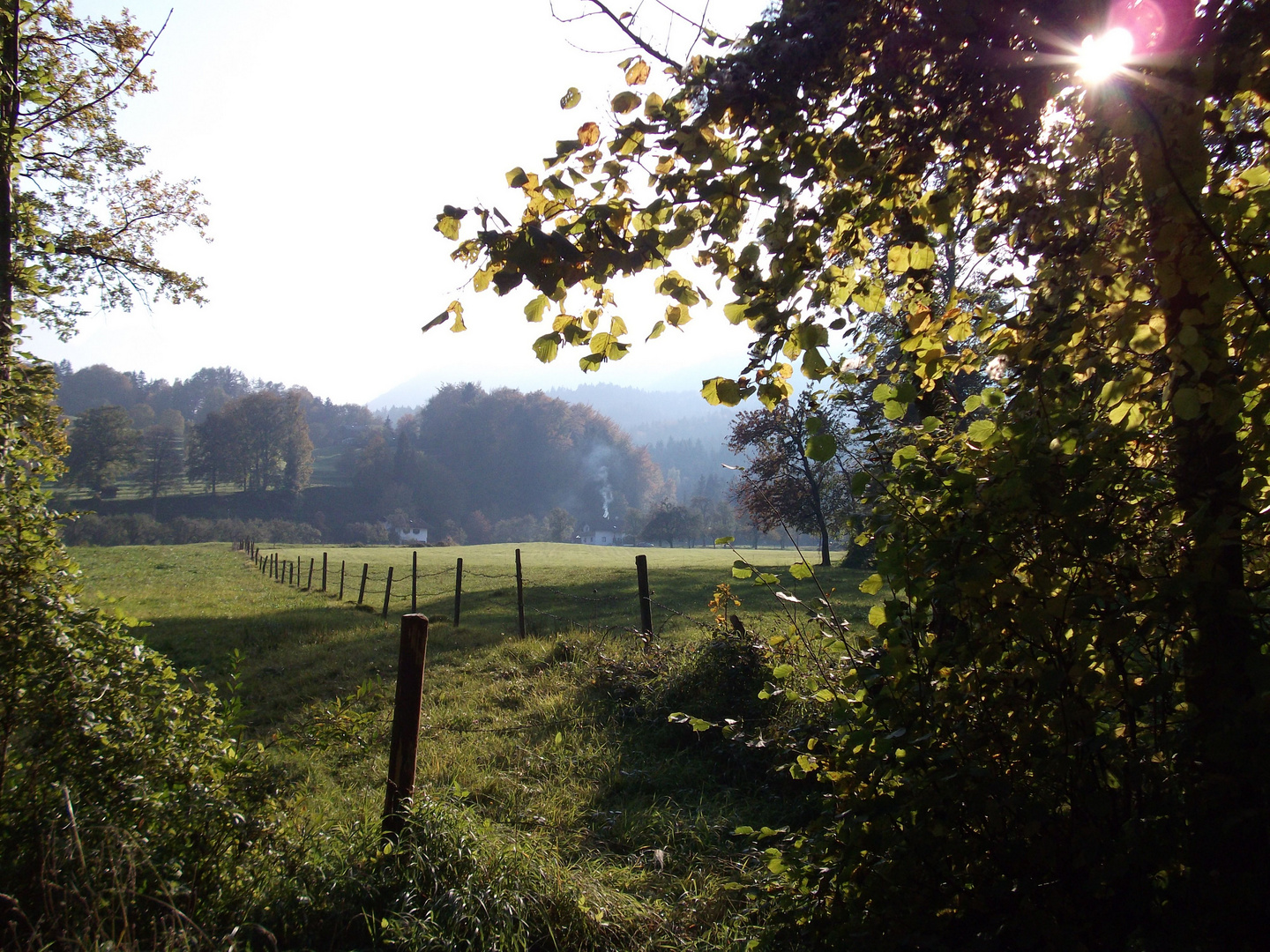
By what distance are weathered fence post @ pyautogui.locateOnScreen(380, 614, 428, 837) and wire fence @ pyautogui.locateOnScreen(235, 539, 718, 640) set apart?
200 inches

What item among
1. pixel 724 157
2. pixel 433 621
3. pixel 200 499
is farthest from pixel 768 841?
pixel 200 499

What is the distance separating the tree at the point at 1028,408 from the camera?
1.85 metres

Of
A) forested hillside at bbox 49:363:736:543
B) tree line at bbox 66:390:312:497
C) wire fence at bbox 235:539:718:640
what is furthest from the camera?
tree line at bbox 66:390:312:497

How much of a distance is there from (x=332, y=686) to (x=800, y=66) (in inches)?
402

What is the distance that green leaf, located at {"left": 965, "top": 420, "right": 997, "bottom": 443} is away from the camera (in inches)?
91.0

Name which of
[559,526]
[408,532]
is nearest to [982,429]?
[559,526]

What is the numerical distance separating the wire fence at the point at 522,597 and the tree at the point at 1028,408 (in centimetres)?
660

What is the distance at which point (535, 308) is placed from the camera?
231 cm

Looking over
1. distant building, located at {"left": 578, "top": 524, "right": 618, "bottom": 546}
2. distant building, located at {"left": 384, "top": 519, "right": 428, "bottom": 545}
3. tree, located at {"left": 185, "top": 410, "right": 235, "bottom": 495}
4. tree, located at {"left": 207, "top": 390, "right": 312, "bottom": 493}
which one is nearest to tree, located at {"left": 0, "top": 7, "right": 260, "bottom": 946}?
distant building, located at {"left": 384, "top": 519, "right": 428, "bottom": 545}

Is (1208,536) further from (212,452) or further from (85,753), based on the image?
(212,452)

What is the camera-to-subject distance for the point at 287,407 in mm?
115312

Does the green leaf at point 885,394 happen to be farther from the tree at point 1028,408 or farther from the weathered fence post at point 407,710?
the weathered fence post at point 407,710

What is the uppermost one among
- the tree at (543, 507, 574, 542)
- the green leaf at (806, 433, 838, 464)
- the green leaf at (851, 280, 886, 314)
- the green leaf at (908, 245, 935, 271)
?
the green leaf at (908, 245, 935, 271)

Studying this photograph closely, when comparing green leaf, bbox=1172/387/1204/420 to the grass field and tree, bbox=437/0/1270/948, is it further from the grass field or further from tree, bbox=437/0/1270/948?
the grass field
